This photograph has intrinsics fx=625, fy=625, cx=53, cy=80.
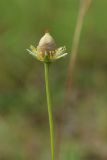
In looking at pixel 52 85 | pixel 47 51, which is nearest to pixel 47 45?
pixel 47 51

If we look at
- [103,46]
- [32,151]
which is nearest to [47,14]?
[103,46]

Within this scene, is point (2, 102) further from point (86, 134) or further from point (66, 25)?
point (66, 25)

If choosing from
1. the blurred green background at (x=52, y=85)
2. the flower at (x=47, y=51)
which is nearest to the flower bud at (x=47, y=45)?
the flower at (x=47, y=51)

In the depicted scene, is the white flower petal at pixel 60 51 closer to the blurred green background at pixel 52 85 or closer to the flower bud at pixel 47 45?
the flower bud at pixel 47 45

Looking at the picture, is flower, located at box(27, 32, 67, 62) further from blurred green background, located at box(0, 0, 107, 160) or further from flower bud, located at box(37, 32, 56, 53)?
blurred green background, located at box(0, 0, 107, 160)

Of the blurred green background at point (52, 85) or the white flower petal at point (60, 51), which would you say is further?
the blurred green background at point (52, 85)

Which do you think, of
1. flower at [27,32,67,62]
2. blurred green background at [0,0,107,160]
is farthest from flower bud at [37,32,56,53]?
blurred green background at [0,0,107,160]

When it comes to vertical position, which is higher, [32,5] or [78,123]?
[32,5]

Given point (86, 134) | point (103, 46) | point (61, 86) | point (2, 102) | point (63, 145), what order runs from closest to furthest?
point (63, 145)
point (86, 134)
point (2, 102)
point (61, 86)
point (103, 46)

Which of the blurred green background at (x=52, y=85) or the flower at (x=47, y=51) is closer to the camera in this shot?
the flower at (x=47, y=51)
